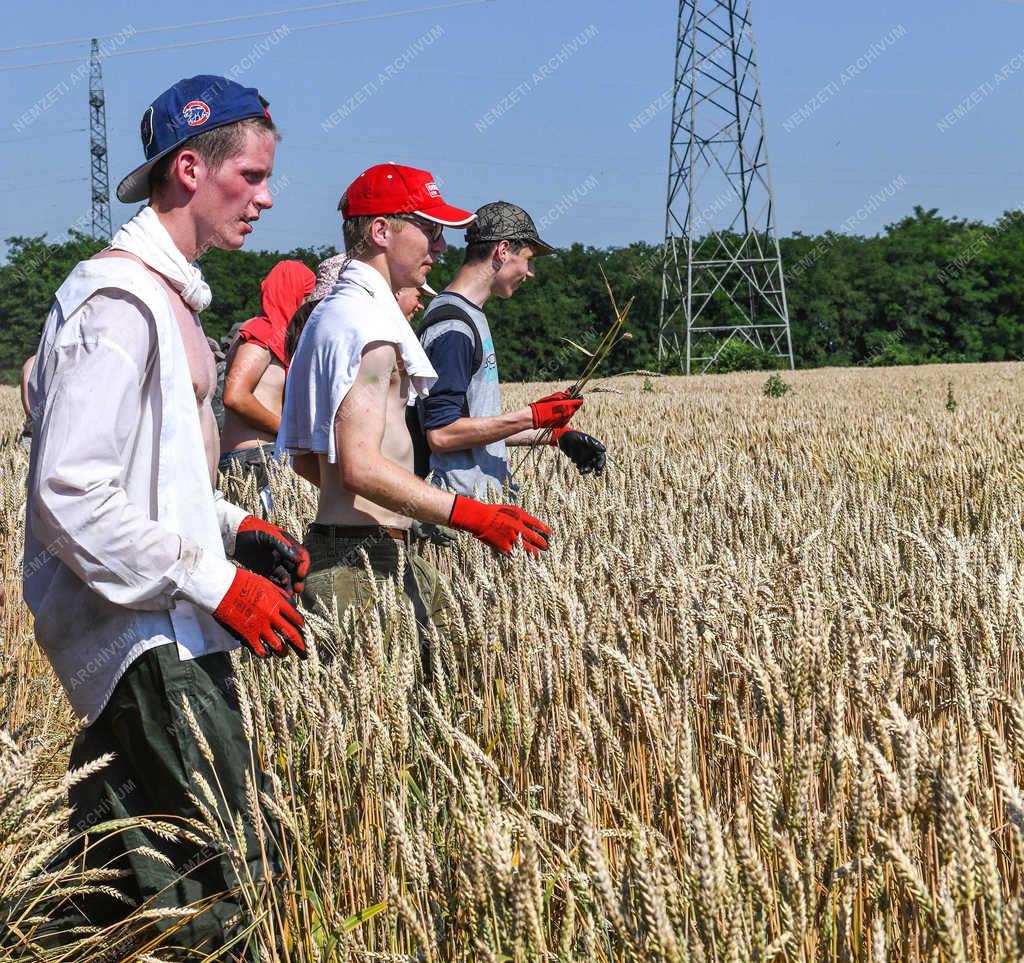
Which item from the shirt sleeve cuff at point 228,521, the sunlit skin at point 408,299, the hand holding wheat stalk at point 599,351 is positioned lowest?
the shirt sleeve cuff at point 228,521

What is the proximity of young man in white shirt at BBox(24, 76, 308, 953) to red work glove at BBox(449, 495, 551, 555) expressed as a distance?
0.87 metres

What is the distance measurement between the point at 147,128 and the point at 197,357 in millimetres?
424

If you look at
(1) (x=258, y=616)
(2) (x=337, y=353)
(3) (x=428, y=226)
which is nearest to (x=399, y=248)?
(3) (x=428, y=226)

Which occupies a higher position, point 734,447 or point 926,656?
point 734,447

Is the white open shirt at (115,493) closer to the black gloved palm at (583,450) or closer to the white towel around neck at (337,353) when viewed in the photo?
the white towel around neck at (337,353)

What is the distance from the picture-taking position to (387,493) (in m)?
2.87

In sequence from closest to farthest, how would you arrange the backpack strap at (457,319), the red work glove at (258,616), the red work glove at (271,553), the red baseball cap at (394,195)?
1. the red work glove at (258,616)
2. the red work glove at (271,553)
3. the red baseball cap at (394,195)
4. the backpack strap at (457,319)

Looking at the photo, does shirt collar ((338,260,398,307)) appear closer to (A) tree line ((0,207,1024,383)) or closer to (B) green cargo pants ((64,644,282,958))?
(B) green cargo pants ((64,644,282,958))

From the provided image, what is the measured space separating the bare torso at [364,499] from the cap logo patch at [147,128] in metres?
0.97

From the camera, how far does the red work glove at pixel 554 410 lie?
3.91 meters

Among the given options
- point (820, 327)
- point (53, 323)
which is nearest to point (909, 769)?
point (53, 323)

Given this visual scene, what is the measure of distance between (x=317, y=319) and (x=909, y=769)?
1923 mm

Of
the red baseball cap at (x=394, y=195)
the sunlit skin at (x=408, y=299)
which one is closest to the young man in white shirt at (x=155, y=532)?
the red baseball cap at (x=394, y=195)

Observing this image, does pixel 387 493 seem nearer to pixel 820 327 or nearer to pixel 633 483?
pixel 633 483
